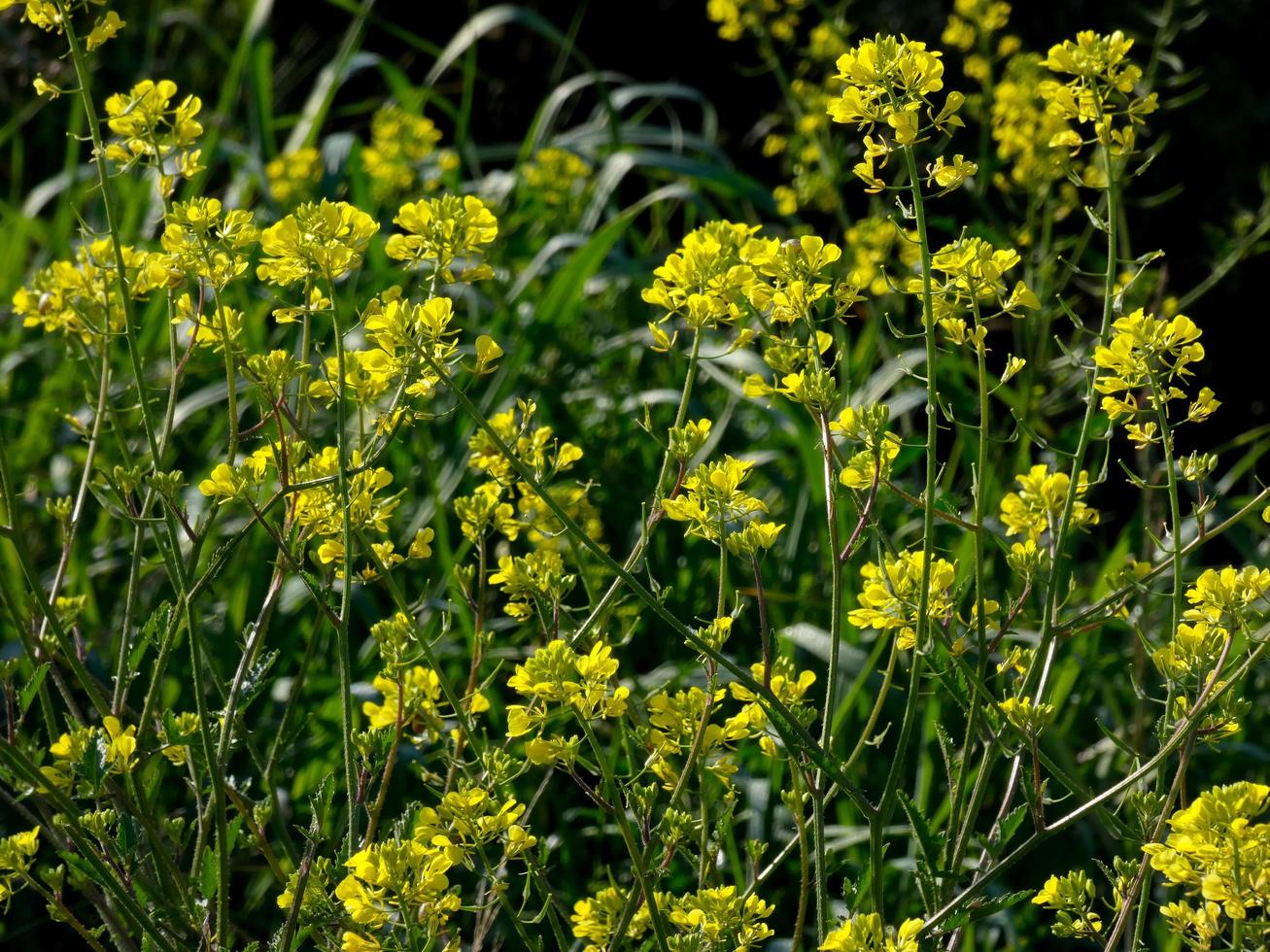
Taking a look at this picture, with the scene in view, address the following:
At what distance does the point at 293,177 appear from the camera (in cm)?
374

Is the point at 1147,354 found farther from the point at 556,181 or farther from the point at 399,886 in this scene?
the point at 556,181

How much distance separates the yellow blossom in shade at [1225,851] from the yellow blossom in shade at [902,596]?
26 centimetres

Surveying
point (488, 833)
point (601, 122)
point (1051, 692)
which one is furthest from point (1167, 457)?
point (601, 122)

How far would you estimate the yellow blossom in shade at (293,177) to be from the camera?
3676 millimetres

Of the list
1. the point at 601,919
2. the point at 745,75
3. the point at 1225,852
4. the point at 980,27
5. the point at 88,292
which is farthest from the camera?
the point at 745,75

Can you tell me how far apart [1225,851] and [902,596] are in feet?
1.08

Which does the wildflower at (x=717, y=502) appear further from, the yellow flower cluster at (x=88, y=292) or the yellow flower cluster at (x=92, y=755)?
the yellow flower cluster at (x=88, y=292)

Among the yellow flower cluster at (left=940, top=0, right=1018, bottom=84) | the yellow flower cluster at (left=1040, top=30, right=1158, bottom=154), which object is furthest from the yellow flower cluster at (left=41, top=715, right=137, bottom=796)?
the yellow flower cluster at (left=940, top=0, right=1018, bottom=84)

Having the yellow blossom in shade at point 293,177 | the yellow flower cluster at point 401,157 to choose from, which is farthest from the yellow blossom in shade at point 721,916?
the yellow blossom in shade at point 293,177

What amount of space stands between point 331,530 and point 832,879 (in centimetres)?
143

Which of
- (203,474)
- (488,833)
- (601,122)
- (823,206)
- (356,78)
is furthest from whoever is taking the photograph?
(356,78)

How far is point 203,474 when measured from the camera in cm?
316

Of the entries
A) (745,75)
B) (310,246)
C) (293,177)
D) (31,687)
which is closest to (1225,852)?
(310,246)

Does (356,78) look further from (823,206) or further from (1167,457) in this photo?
(1167,457)
